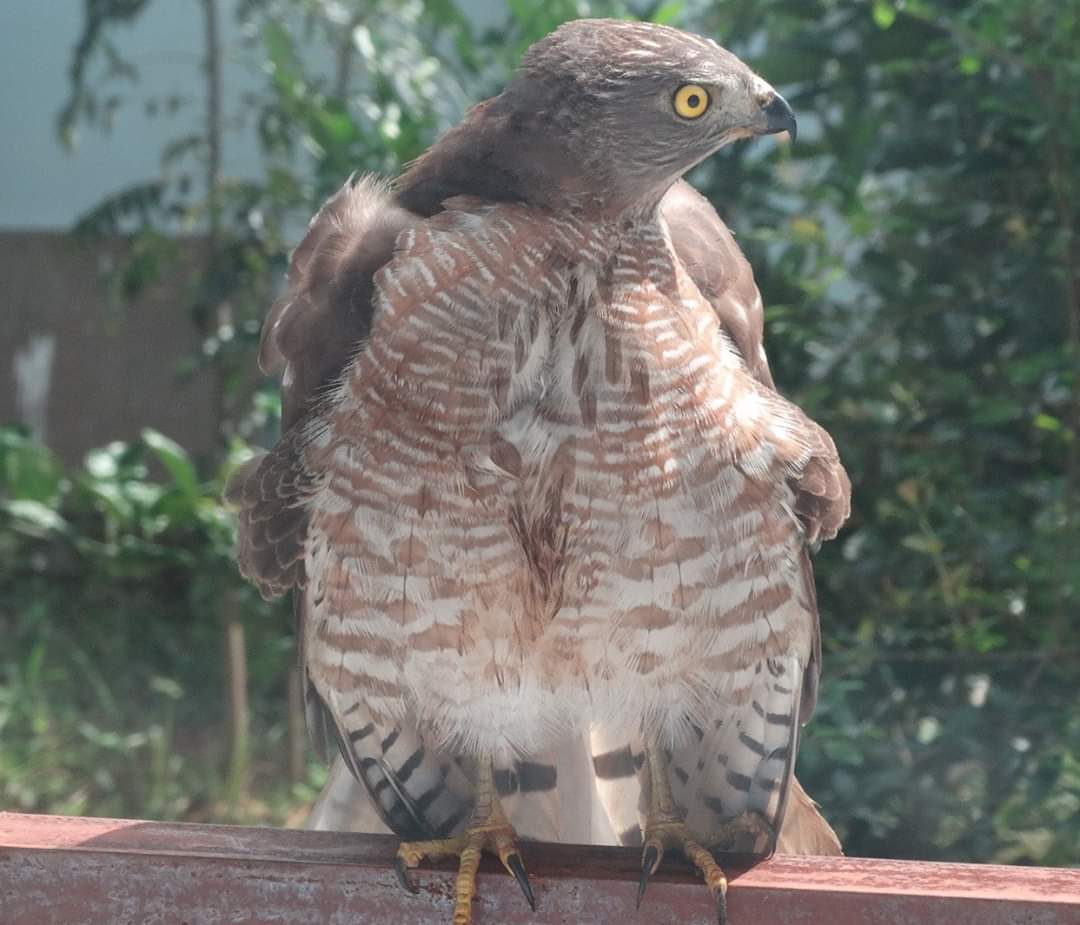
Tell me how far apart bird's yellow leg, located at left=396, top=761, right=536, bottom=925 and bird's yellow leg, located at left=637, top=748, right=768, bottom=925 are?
20 cm

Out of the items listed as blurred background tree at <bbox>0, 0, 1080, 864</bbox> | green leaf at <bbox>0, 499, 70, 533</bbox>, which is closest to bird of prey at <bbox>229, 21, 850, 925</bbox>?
blurred background tree at <bbox>0, 0, 1080, 864</bbox>

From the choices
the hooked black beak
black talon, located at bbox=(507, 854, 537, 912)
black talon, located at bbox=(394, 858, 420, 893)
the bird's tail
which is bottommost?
the bird's tail

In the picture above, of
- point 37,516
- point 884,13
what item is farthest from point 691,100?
point 37,516

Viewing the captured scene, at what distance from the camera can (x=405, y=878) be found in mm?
1960

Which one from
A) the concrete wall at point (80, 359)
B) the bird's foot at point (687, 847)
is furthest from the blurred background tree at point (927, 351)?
the concrete wall at point (80, 359)

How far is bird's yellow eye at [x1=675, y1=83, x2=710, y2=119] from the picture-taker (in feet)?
6.29

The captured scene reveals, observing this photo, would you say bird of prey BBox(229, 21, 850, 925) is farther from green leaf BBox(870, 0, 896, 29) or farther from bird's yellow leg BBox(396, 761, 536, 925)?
green leaf BBox(870, 0, 896, 29)

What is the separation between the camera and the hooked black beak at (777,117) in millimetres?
1970

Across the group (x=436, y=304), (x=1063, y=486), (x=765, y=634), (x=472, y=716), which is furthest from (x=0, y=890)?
(x=1063, y=486)

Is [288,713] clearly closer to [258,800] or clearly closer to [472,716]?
[258,800]

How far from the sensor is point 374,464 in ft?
6.49

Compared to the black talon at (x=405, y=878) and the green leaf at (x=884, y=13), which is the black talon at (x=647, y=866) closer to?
the black talon at (x=405, y=878)

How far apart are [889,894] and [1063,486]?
153 cm

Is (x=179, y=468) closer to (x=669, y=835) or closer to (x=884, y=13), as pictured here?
(x=884, y=13)
